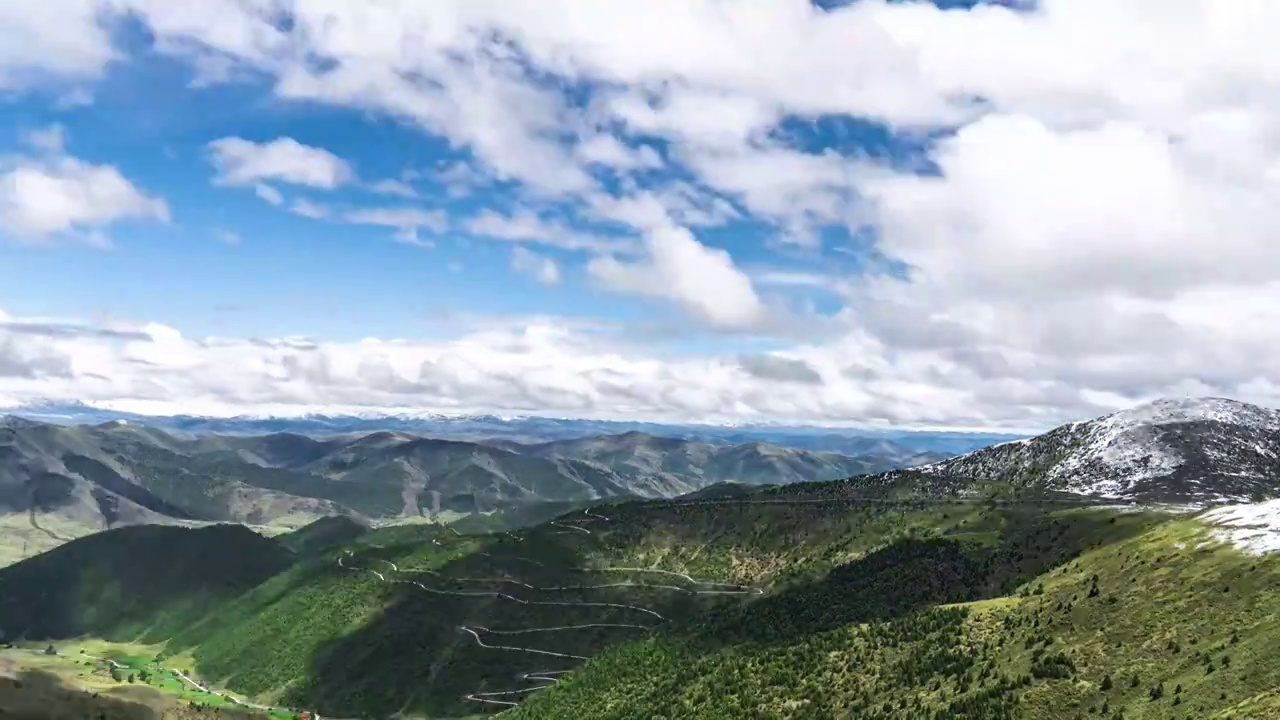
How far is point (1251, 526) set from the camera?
149875 millimetres

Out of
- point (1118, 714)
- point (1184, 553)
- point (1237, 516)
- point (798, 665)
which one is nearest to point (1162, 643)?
point (1118, 714)

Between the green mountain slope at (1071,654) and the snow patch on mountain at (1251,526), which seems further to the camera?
the snow patch on mountain at (1251,526)

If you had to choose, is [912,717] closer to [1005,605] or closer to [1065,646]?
[1065,646]

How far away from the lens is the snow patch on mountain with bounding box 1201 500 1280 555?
456 ft

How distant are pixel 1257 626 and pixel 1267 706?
32464mm

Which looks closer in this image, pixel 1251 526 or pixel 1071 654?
pixel 1071 654

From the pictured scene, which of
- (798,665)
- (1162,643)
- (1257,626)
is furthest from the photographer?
(798,665)

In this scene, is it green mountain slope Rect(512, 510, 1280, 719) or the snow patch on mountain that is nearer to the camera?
green mountain slope Rect(512, 510, 1280, 719)

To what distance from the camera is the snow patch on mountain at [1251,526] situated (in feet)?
456

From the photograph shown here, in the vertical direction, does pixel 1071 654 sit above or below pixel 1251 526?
below

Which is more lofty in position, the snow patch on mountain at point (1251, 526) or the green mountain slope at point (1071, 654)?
the snow patch on mountain at point (1251, 526)

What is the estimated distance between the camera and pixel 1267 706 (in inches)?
3413

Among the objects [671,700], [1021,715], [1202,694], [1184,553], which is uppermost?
[1184,553]

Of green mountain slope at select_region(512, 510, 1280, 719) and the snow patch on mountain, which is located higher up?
the snow patch on mountain
